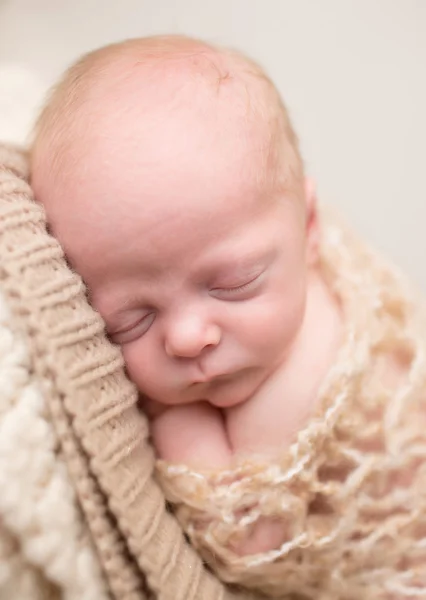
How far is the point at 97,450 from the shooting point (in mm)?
704

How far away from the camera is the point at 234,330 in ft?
2.67

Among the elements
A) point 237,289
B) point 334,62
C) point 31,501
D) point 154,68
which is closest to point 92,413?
point 31,501

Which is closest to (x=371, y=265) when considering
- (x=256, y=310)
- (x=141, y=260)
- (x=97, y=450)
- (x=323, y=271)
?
(x=323, y=271)

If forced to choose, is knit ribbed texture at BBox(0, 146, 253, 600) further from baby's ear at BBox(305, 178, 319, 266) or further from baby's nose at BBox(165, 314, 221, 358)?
baby's ear at BBox(305, 178, 319, 266)

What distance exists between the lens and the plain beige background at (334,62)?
1.46 m

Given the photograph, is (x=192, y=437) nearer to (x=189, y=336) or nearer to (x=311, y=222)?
(x=189, y=336)

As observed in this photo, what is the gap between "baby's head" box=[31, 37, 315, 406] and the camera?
76 cm

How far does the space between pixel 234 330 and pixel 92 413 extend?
18cm

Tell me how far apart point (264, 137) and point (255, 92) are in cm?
6

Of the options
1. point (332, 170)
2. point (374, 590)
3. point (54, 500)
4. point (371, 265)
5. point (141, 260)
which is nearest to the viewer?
point (54, 500)

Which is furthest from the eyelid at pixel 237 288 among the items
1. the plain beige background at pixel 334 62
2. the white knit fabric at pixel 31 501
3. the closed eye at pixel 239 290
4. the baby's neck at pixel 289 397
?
the plain beige background at pixel 334 62

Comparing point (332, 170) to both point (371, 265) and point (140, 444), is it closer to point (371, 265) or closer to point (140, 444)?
point (371, 265)

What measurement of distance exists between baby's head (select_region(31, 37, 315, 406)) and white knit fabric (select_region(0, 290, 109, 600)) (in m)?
0.14

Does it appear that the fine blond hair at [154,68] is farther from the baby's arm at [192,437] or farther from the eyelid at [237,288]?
the baby's arm at [192,437]
